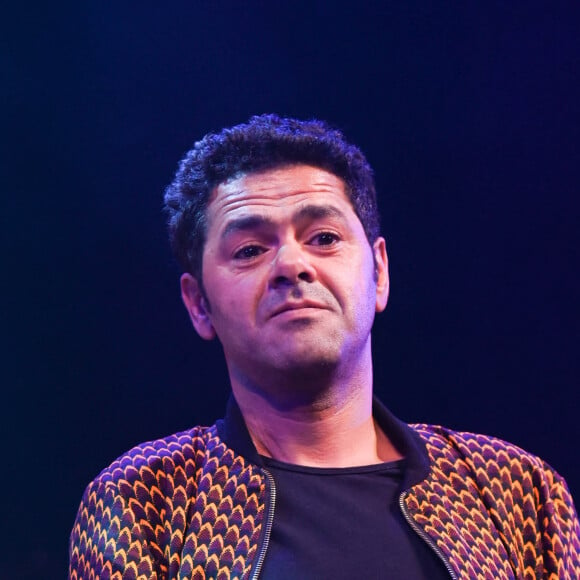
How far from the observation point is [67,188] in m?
2.38

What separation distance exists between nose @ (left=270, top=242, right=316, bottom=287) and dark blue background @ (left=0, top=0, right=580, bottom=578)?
0.79 metres

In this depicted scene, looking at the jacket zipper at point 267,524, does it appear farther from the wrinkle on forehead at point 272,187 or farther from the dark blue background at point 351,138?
the dark blue background at point 351,138

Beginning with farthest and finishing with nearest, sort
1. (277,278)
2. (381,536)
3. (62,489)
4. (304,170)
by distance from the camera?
(62,489)
(304,170)
(277,278)
(381,536)

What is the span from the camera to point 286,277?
1.70 metres

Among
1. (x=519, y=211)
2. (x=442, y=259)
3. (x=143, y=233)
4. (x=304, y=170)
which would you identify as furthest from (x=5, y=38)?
(x=519, y=211)

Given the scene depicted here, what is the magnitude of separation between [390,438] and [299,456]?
24cm

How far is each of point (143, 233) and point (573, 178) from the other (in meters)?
1.32

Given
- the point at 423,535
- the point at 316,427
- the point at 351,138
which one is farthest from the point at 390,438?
the point at 351,138

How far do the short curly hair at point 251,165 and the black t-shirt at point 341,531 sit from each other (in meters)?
0.57

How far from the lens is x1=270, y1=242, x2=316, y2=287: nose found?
169 centimetres

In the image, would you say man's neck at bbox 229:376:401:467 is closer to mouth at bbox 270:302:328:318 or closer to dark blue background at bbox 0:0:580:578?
mouth at bbox 270:302:328:318

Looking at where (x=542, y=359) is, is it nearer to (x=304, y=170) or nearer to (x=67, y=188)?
(x=304, y=170)

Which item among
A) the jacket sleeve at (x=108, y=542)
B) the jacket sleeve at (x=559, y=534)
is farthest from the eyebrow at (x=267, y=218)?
the jacket sleeve at (x=559, y=534)

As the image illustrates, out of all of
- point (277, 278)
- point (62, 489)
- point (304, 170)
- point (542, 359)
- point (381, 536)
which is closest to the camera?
point (381, 536)
